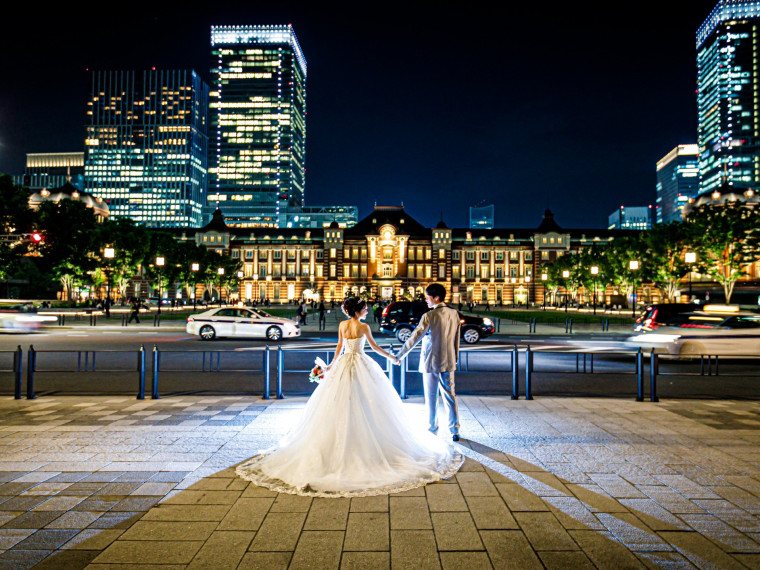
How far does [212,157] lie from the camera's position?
652 feet

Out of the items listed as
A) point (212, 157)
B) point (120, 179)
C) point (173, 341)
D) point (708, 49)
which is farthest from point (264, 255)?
point (708, 49)

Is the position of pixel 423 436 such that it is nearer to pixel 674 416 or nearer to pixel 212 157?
pixel 674 416

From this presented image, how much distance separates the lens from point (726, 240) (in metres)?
41.4

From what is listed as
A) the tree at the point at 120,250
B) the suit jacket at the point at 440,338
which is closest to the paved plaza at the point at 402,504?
the suit jacket at the point at 440,338

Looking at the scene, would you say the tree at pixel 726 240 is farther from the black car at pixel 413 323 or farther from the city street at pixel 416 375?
the city street at pixel 416 375

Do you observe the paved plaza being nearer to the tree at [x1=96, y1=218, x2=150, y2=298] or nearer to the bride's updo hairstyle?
the bride's updo hairstyle

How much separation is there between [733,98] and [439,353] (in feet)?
640

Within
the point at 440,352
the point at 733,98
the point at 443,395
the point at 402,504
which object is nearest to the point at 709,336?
the point at 443,395

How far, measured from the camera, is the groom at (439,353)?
6.79 metres

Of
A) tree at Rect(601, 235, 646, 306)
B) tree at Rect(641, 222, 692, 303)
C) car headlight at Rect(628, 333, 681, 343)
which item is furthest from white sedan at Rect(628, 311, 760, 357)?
tree at Rect(601, 235, 646, 306)

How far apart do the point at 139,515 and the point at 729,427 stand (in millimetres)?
7995

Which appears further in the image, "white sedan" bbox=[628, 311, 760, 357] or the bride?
"white sedan" bbox=[628, 311, 760, 357]

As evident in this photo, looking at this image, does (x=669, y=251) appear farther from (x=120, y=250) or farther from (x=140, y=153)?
(x=140, y=153)

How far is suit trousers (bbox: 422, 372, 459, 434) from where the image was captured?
689 centimetres
